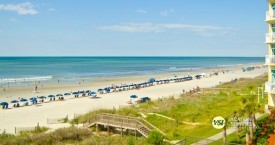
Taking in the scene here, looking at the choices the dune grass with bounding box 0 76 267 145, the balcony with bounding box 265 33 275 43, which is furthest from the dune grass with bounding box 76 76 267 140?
the balcony with bounding box 265 33 275 43

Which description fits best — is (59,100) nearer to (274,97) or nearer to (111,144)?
(111,144)

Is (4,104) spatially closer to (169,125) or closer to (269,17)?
(169,125)

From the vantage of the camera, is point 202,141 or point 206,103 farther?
point 206,103

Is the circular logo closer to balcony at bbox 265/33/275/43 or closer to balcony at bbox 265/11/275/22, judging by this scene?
balcony at bbox 265/33/275/43

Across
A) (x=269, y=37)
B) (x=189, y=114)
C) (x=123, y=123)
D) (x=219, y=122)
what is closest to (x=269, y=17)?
(x=269, y=37)

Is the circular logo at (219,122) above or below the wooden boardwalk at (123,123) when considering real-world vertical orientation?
above

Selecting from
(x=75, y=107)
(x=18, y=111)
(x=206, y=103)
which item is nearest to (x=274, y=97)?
(x=206, y=103)

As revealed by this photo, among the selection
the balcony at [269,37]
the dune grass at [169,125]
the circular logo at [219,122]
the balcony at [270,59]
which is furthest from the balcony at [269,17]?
the circular logo at [219,122]

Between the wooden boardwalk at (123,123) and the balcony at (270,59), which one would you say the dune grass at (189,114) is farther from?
the balcony at (270,59)
